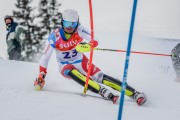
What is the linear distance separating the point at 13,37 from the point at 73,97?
123 inches

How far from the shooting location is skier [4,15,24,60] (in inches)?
276

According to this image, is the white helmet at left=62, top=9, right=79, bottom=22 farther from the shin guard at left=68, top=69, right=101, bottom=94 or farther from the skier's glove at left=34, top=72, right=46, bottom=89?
the skier's glove at left=34, top=72, right=46, bottom=89

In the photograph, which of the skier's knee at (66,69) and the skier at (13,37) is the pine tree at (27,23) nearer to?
the skier at (13,37)

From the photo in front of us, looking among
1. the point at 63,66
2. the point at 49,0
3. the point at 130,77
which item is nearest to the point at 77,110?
the point at 63,66

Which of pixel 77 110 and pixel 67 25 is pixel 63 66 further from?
pixel 77 110

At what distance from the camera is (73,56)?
205 inches

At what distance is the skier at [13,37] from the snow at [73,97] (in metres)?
0.50

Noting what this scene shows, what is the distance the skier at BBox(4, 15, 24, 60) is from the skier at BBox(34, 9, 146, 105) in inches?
84.2

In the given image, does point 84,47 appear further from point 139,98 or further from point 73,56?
point 139,98

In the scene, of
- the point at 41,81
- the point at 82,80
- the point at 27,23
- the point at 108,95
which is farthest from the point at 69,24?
the point at 27,23

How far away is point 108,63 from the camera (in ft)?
26.0

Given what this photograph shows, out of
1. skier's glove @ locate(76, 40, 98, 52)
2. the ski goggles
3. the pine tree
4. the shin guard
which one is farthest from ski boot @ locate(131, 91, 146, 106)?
the pine tree

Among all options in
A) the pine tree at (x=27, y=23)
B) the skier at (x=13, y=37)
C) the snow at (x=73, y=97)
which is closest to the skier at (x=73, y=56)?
the snow at (x=73, y=97)

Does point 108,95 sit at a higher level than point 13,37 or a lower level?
lower
